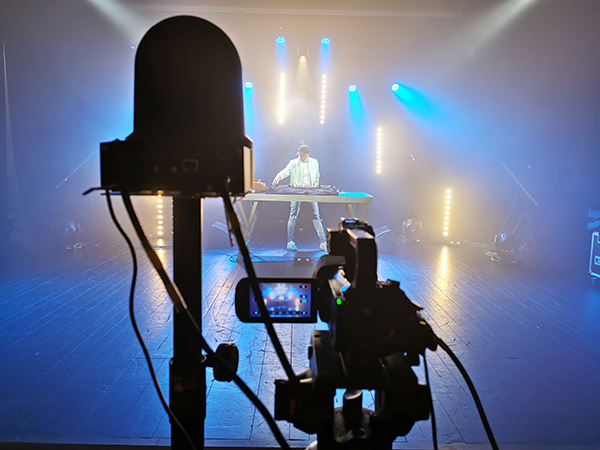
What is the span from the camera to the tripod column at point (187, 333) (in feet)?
2.37

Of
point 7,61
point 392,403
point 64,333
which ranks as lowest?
point 64,333

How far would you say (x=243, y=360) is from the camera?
2.32 metres

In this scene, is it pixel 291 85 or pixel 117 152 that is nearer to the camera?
pixel 117 152

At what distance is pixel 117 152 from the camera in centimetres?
63

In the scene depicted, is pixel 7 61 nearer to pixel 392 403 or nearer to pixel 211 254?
pixel 211 254

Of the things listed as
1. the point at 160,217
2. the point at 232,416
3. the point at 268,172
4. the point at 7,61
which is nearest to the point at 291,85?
the point at 268,172

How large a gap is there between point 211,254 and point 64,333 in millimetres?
2855

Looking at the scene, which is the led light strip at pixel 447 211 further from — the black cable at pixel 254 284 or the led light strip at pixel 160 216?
the black cable at pixel 254 284

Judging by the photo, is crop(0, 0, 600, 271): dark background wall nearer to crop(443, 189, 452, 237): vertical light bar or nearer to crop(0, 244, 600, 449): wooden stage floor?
crop(443, 189, 452, 237): vertical light bar

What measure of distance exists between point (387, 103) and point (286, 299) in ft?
25.6

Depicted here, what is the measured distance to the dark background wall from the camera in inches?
197

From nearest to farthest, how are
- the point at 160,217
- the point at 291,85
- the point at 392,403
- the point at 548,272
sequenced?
the point at 392,403 < the point at 548,272 < the point at 160,217 < the point at 291,85

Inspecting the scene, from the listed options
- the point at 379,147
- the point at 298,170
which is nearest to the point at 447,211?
the point at 379,147

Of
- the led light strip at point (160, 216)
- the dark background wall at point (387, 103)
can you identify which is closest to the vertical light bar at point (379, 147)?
the dark background wall at point (387, 103)
